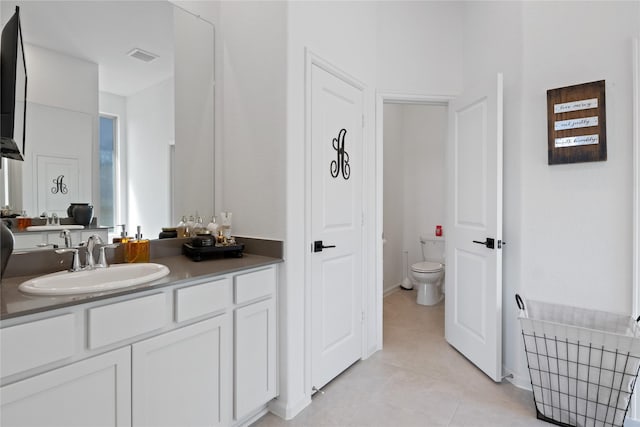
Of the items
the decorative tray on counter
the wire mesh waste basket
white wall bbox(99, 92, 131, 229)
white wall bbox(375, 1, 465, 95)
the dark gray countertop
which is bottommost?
the wire mesh waste basket

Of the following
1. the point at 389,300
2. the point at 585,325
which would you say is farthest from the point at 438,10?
the point at 389,300

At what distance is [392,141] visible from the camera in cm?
447

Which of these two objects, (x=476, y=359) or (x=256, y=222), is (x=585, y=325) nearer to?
(x=476, y=359)

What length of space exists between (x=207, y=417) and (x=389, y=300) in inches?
115

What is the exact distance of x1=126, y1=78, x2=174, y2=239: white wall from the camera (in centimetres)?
186

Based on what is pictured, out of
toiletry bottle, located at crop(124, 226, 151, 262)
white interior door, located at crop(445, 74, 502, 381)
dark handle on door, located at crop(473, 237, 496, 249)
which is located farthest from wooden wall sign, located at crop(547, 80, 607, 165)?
toiletry bottle, located at crop(124, 226, 151, 262)

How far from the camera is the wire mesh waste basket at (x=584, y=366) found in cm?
165

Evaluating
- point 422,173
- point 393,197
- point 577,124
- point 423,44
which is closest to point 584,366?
point 577,124

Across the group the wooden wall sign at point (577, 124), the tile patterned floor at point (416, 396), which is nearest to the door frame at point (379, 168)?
the tile patterned floor at point (416, 396)

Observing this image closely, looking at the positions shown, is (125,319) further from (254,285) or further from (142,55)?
(142,55)

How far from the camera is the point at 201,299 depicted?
4.84ft

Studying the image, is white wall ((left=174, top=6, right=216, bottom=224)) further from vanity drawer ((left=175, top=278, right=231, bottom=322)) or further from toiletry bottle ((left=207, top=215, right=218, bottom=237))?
vanity drawer ((left=175, top=278, right=231, bottom=322))

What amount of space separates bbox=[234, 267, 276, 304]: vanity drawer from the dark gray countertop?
0.05 meters

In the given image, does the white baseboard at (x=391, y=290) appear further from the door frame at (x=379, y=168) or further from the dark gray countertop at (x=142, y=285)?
the dark gray countertop at (x=142, y=285)
